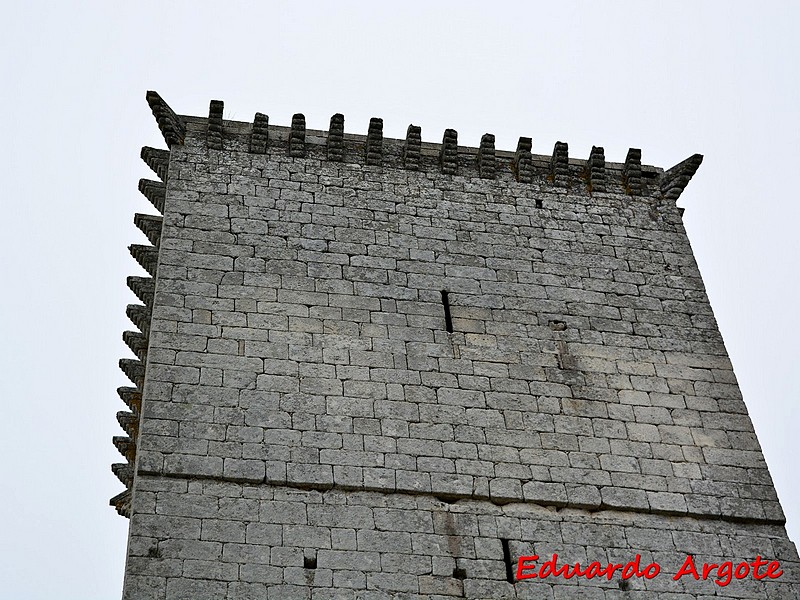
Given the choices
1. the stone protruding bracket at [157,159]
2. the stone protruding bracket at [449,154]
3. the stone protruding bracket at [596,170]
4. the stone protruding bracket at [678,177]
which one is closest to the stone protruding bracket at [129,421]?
the stone protruding bracket at [157,159]

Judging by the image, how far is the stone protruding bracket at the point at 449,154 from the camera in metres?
12.4

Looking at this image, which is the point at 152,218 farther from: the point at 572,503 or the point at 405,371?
the point at 572,503

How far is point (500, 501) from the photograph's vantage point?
9453 mm

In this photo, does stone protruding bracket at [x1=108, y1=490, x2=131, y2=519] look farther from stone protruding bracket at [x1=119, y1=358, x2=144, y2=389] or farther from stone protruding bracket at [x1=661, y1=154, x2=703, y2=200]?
stone protruding bracket at [x1=661, y1=154, x2=703, y2=200]

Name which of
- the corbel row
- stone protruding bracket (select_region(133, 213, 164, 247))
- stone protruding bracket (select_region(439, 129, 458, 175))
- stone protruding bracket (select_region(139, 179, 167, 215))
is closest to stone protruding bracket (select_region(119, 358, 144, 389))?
the corbel row

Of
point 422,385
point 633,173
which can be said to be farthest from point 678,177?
point 422,385

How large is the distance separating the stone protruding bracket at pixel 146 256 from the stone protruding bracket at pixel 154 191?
1.62 ft

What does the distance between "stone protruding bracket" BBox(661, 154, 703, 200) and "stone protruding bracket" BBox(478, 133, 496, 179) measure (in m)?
1.86

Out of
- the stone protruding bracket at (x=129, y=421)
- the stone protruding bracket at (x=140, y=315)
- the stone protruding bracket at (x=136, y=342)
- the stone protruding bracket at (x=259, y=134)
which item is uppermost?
the stone protruding bracket at (x=259, y=134)

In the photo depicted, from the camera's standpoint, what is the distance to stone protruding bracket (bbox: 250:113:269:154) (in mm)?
12070

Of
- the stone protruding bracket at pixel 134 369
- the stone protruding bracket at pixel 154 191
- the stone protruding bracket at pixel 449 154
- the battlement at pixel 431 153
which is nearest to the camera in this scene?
the stone protruding bracket at pixel 134 369

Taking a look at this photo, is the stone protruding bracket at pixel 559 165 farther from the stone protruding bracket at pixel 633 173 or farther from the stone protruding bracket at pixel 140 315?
the stone protruding bracket at pixel 140 315

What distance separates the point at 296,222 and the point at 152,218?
Result: 4.75 feet

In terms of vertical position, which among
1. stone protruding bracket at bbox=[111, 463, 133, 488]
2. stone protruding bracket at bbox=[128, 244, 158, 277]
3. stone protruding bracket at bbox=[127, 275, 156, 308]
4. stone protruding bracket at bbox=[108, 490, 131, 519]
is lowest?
stone protruding bracket at bbox=[108, 490, 131, 519]
